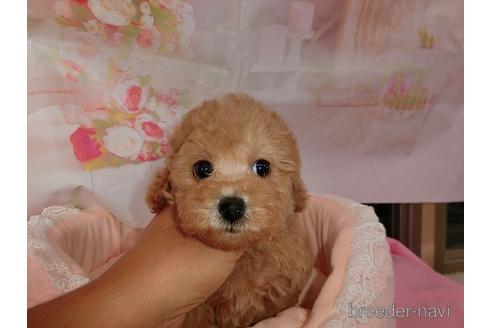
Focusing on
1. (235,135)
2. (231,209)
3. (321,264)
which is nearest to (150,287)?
(231,209)

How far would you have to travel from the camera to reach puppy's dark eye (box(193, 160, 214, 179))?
80cm

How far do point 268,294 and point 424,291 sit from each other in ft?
1.13

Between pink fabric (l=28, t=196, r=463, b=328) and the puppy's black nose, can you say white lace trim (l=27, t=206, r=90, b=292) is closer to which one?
pink fabric (l=28, t=196, r=463, b=328)

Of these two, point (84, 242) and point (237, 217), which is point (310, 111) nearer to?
point (237, 217)

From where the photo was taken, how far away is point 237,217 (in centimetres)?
71

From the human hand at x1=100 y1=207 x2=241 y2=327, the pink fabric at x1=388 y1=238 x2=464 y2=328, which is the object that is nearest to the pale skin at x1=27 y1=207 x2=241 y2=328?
the human hand at x1=100 y1=207 x2=241 y2=327

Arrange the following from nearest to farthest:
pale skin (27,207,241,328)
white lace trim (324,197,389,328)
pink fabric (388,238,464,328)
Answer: pale skin (27,207,241,328) → white lace trim (324,197,389,328) → pink fabric (388,238,464,328)

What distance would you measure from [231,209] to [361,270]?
0.96ft

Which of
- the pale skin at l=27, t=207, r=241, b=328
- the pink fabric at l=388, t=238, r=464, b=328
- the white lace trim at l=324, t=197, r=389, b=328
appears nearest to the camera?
the pale skin at l=27, t=207, r=241, b=328

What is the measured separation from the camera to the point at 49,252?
85cm

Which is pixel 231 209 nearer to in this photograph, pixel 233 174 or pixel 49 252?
pixel 233 174

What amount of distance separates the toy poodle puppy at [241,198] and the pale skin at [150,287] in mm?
34

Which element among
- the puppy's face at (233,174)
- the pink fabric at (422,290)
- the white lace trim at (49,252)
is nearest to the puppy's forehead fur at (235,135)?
the puppy's face at (233,174)

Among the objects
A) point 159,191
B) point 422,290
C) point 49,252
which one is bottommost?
point 422,290
